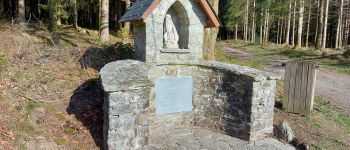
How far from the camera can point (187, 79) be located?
8.05 meters

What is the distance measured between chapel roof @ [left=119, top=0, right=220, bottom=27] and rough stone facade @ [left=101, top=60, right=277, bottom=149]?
1022mm

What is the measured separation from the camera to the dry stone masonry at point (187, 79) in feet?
23.9

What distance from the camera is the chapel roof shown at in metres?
7.36

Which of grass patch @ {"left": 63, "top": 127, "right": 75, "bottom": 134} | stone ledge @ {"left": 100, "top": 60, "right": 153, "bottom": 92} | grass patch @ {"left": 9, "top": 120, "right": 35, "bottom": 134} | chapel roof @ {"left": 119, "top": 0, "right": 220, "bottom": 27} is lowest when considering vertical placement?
grass patch @ {"left": 63, "top": 127, "right": 75, "bottom": 134}

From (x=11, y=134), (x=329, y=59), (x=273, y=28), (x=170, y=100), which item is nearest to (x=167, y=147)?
(x=170, y=100)

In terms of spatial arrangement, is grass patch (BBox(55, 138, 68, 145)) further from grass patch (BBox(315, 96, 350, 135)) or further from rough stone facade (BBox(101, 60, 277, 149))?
grass patch (BBox(315, 96, 350, 135))

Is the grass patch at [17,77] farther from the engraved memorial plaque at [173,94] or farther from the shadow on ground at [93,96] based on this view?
the engraved memorial plaque at [173,94]

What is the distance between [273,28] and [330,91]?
1313 inches

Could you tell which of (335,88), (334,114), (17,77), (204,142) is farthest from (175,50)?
(335,88)

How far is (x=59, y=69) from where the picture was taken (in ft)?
30.4

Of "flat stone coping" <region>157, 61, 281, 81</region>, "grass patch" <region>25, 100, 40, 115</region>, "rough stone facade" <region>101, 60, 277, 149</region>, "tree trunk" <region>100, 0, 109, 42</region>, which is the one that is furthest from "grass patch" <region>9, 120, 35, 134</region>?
"tree trunk" <region>100, 0, 109, 42</region>

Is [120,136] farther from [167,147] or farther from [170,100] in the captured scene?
[170,100]

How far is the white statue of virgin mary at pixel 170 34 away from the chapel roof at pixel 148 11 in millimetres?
752

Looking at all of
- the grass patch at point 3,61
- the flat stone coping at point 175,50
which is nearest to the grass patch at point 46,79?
the grass patch at point 3,61
